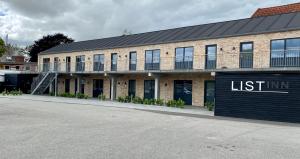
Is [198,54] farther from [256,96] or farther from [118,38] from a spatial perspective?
[118,38]

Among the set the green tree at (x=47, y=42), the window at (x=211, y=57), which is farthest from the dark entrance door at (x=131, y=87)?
the green tree at (x=47, y=42)

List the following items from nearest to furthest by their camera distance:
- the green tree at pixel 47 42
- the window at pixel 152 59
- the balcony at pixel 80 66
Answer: the window at pixel 152 59 → the balcony at pixel 80 66 → the green tree at pixel 47 42

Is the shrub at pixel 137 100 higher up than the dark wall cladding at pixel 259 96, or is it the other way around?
the dark wall cladding at pixel 259 96

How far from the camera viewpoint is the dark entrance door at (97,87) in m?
32.0

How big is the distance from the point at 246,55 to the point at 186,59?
4752mm

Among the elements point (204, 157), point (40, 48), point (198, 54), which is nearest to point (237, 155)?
point (204, 157)

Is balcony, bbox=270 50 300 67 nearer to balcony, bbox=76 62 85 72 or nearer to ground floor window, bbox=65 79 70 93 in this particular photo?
balcony, bbox=76 62 85 72

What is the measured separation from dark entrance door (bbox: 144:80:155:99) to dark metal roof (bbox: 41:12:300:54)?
327 centimetres

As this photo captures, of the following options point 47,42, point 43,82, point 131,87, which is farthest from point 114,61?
point 47,42

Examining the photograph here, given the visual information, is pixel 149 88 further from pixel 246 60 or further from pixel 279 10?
pixel 279 10

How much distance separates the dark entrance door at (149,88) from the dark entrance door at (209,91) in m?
5.31

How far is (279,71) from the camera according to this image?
17453mm

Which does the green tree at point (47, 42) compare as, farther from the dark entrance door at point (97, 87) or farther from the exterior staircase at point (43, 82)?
the dark entrance door at point (97, 87)

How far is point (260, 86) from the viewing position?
16.5 meters
